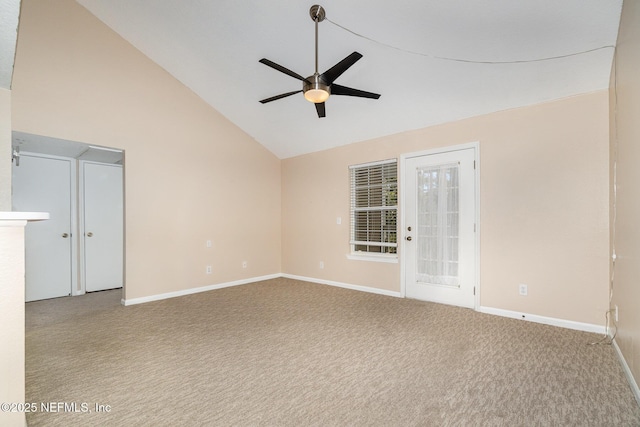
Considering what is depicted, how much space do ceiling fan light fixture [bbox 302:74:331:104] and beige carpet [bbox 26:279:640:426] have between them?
221cm

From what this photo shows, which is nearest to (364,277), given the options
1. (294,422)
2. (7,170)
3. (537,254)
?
(537,254)

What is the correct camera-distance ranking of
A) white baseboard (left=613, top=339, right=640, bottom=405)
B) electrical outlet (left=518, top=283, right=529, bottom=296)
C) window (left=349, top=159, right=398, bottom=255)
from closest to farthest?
1. white baseboard (left=613, top=339, right=640, bottom=405)
2. electrical outlet (left=518, top=283, right=529, bottom=296)
3. window (left=349, top=159, right=398, bottom=255)

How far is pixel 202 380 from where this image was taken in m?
2.14

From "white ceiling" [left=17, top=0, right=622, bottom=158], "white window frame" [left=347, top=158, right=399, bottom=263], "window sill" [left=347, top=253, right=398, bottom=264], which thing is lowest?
"window sill" [left=347, top=253, right=398, bottom=264]

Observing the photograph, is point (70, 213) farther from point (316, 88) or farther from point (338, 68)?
point (338, 68)

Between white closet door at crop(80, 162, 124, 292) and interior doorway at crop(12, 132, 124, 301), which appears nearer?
interior doorway at crop(12, 132, 124, 301)

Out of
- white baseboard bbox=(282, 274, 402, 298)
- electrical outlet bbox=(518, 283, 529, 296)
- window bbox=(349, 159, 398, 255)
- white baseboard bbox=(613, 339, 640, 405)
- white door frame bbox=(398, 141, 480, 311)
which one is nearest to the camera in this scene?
white baseboard bbox=(613, 339, 640, 405)

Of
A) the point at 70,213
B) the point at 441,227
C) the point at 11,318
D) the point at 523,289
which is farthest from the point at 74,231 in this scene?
the point at 523,289

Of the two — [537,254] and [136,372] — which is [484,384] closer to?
[537,254]

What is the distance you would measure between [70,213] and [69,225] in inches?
7.6

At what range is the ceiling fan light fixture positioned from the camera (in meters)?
2.44

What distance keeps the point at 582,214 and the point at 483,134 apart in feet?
4.47

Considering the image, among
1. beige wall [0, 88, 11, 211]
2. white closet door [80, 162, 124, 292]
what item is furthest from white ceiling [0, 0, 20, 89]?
white closet door [80, 162, 124, 292]

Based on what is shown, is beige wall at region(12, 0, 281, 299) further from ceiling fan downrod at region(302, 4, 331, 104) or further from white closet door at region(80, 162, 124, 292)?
ceiling fan downrod at region(302, 4, 331, 104)
